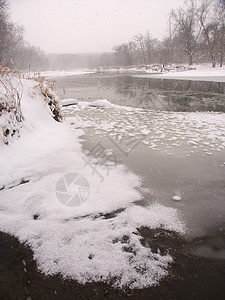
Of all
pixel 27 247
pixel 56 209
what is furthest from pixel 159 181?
pixel 27 247

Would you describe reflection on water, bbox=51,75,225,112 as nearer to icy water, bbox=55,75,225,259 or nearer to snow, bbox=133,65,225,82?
icy water, bbox=55,75,225,259

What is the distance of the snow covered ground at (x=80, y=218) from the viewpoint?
1.58 meters

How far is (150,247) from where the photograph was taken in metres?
1.77

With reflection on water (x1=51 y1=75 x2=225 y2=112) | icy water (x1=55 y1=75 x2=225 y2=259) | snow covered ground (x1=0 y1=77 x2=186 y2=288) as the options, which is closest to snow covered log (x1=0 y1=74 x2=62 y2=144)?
snow covered ground (x1=0 y1=77 x2=186 y2=288)

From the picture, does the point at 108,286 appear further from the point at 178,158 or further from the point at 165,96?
the point at 165,96

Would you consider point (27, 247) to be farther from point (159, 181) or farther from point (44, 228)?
point (159, 181)
